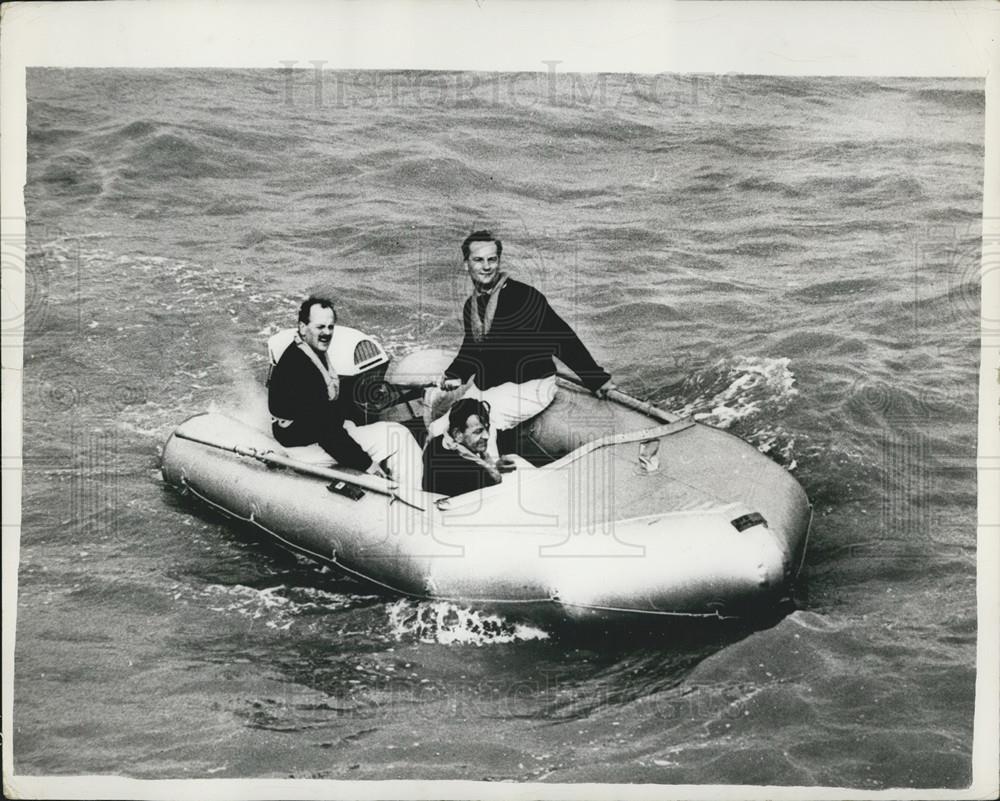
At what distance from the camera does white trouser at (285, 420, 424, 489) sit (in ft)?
11.5

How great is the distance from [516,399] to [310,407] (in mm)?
639

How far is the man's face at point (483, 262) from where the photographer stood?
3.57 metres

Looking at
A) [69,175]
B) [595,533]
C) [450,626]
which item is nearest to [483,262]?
[595,533]

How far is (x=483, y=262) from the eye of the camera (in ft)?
11.7

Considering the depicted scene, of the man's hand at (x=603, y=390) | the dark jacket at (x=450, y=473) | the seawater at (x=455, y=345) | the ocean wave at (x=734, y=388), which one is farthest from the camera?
the ocean wave at (x=734, y=388)

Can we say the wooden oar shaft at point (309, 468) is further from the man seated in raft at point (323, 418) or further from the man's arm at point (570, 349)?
the man's arm at point (570, 349)

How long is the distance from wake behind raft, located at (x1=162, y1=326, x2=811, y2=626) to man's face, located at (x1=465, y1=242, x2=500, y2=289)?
334 millimetres

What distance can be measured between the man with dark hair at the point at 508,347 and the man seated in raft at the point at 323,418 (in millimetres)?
274

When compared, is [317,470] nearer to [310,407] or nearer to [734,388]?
[310,407]

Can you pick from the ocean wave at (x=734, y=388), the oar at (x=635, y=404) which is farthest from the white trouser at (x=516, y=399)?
the ocean wave at (x=734, y=388)

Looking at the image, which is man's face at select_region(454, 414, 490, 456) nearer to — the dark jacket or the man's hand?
the dark jacket

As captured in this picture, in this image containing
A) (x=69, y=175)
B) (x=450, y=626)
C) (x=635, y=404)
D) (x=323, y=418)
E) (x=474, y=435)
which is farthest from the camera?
(x=69, y=175)

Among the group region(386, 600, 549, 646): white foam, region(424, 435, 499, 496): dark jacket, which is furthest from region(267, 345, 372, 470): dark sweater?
region(386, 600, 549, 646): white foam

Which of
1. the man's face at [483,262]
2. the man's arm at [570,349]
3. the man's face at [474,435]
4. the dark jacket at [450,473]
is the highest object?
the man's face at [483,262]
